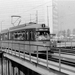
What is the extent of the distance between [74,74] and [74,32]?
5264 centimetres

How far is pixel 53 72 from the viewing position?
27.6 ft

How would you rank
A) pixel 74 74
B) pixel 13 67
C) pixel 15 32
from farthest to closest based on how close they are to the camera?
pixel 13 67, pixel 15 32, pixel 74 74

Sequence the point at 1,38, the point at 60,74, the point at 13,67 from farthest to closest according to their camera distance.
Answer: the point at 1,38
the point at 13,67
the point at 60,74

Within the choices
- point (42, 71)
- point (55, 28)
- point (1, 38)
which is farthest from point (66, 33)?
point (42, 71)

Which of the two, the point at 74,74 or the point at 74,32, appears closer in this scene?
the point at 74,74

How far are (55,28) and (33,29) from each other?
70.2 meters

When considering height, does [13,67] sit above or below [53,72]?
below

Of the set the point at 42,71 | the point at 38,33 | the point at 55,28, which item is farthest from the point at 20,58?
the point at 55,28

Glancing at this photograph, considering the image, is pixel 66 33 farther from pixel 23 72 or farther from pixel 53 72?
pixel 53 72

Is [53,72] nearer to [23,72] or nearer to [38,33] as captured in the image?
[38,33]

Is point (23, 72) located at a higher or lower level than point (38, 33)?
lower

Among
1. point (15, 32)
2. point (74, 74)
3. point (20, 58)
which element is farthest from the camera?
point (15, 32)

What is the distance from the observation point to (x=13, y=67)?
22594 millimetres

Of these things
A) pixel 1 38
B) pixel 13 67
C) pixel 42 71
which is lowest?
pixel 13 67
